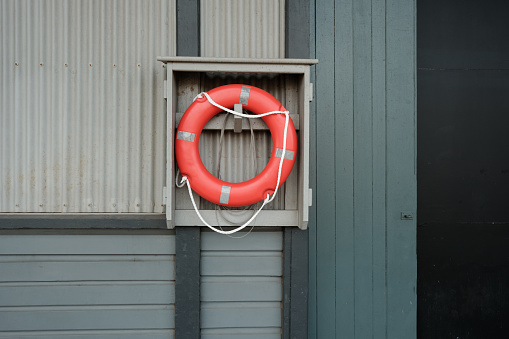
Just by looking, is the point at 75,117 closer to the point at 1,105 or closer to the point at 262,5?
the point at 1,105

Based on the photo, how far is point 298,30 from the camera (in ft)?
5.67

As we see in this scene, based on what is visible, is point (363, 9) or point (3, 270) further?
point (363, 9)

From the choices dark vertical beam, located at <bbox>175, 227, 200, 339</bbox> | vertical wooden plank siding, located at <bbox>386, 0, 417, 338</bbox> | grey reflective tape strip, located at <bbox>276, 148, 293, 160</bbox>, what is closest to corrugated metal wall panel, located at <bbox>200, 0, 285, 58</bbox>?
grey reflective tape strip, located at <bbox>276, 148, 293, 160</bbox>

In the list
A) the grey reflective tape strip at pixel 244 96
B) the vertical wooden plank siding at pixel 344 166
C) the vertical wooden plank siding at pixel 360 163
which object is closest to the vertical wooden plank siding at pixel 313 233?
the vertical wooden plank siding at pixel 360 163

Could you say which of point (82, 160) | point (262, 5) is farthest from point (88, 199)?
point (262, 5)

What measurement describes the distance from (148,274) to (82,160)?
68cm

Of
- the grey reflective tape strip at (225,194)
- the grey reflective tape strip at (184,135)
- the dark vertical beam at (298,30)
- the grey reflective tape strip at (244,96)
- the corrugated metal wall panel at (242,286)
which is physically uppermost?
the dark vertical beam at (298,30)

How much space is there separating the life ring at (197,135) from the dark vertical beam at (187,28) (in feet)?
0.93

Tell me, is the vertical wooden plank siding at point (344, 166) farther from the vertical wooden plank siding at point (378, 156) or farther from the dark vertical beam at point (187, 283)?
the dark vertical beam at point (187, 283)

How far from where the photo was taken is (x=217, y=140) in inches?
69.0

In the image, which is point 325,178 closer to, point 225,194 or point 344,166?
point 344,166

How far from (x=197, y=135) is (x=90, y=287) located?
941 millimetres

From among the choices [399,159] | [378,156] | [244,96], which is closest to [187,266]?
[244,96]

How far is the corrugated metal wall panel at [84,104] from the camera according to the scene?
176 cm
